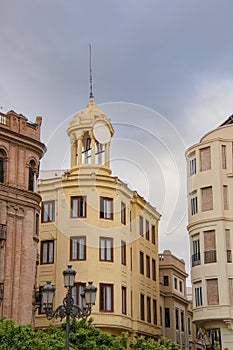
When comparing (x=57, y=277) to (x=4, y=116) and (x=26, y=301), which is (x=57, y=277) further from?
(x=4, y=116)

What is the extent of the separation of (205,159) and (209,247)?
21.5 feet

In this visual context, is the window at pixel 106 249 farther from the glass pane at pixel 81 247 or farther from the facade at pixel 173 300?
the facade at pixel 173 300

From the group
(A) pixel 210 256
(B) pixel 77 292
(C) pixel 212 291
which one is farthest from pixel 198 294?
(B) pixel 77 292

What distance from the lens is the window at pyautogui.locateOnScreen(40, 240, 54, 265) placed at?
51000 millimetres

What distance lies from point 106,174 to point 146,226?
7.39 metres

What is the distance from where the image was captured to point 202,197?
51.0 m

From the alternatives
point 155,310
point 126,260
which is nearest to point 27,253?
point 126,260

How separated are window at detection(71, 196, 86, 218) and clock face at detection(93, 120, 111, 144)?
587 centimetres

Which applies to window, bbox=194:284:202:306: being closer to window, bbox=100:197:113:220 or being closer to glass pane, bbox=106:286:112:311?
glass pane, bbox=106:286:112:311

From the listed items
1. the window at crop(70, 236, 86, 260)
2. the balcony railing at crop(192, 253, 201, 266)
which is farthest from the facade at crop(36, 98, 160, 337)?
the balcony railing at crop(192, 253, 201, 266)

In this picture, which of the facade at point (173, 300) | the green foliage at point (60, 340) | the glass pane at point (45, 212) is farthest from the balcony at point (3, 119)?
the facade at point (173, 300)

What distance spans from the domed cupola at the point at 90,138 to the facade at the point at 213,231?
6869mm

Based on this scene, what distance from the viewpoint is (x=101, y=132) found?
55750mm

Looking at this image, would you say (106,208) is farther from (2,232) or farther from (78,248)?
(2,232)
